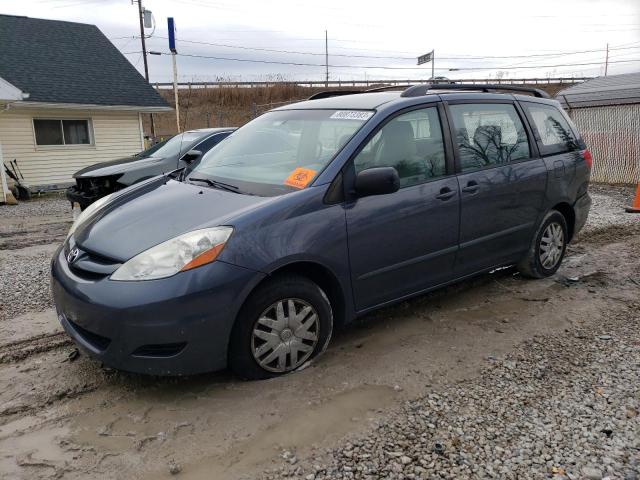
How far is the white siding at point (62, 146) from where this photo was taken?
14773mm

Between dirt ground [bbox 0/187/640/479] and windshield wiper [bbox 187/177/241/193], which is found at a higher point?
windshield wiper [bbox 187/177/241/193]

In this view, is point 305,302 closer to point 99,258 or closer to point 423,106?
point 99,258

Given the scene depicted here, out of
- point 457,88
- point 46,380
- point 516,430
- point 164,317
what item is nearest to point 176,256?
point 164,317

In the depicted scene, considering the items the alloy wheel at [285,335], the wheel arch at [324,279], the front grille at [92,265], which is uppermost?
the front grille at [92,265]

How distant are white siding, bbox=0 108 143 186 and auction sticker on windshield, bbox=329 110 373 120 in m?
14.0

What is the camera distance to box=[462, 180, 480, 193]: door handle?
414 cm

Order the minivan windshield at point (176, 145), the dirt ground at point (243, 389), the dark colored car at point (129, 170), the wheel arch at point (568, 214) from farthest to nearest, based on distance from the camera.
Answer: the minivan windshield at point (176, 145) < the dark colored car at point (129, 170) < the wheel arch at point (568, 214) < the dirt ground at point (243, 389)

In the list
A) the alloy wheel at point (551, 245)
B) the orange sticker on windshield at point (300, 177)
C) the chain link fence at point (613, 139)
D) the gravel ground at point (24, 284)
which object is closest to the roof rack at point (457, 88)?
the orange sticker on windshield at point (300, 177)

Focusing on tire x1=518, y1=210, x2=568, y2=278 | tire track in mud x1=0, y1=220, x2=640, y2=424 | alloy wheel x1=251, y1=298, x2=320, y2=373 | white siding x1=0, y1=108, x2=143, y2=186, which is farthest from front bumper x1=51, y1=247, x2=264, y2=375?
white siding x1=0, y1=108, x2=143, y2=186

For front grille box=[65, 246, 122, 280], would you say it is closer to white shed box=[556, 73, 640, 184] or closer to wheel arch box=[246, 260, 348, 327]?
wheel arch box=[246, 260, 348, 327]

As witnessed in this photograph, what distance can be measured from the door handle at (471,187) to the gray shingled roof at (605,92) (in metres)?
15.0

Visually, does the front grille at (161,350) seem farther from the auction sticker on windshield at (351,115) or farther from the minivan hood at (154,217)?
the auction sticker on windshield at (351,115)

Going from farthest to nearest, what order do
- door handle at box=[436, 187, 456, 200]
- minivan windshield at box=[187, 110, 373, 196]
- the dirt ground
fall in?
door handle at box=[436, 187, 456, 200] < minivan windshield at box=[187, 110, 373, 196] < the dirt ground

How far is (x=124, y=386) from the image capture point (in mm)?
3234
